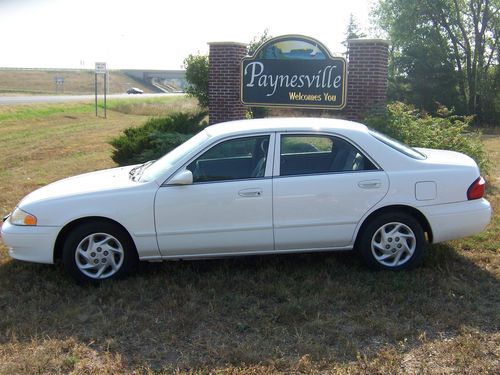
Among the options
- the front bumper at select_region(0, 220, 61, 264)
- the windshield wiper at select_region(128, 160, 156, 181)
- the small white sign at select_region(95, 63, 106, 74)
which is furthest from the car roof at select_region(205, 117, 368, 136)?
the small white sign at select_region(95, 63, 106, 74)

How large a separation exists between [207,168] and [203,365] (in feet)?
6.11

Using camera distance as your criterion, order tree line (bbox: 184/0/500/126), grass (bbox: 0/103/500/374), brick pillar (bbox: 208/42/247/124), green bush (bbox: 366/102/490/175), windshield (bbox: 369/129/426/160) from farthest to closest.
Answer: tree line (bbox: 184/0/500/126) < brick pillar (bbox: 208/42/247/124) < green bush (bbox: 366/102/490/175) < windshield (bbox: 369/129/426/160) < grass (bbox: 0/103/500/374)

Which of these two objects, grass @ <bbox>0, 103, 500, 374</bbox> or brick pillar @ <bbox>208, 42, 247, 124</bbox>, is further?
brick pillar @ <bbox>208, 42, 247, 124</bbox>

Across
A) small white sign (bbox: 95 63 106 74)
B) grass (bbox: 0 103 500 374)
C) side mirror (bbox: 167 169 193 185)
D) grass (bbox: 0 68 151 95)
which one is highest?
grass (bbox: 0 68 151 95)

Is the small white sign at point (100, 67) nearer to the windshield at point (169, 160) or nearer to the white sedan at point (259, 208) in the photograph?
the windshield at point (169, 160)

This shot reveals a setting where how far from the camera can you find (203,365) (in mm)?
3459

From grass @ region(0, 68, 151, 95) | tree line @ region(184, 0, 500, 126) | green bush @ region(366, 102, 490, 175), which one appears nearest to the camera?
green bush @ region(366, 102, 490, 175)

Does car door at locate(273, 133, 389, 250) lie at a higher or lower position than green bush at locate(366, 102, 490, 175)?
lower

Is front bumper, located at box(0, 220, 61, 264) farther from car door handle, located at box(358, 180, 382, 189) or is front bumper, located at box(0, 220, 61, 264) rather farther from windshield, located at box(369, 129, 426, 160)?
windshield, located at box(369, 129, 426, 160)

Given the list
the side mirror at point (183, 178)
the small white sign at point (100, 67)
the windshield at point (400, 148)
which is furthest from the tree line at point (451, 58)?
the side mirror at point (183, 178)

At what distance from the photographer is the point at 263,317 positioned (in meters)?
4.09

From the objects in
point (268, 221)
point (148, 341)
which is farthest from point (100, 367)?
point (268, 221)

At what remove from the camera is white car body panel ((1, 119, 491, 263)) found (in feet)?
15.1

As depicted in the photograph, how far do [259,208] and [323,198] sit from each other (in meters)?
0.58
